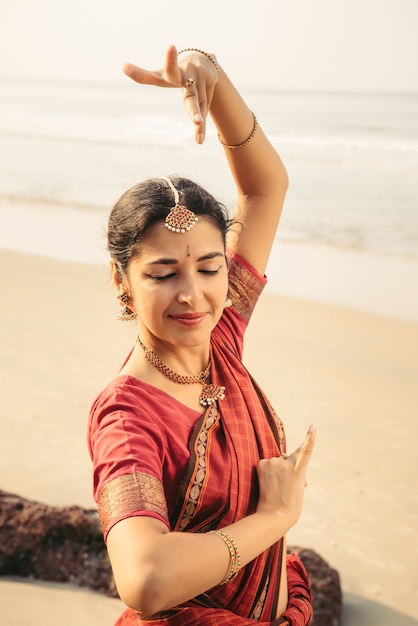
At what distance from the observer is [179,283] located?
182 cm

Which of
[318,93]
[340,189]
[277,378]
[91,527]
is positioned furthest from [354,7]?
[91,527]

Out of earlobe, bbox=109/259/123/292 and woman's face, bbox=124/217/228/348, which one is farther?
earlobe, bbox=109/259/123/292

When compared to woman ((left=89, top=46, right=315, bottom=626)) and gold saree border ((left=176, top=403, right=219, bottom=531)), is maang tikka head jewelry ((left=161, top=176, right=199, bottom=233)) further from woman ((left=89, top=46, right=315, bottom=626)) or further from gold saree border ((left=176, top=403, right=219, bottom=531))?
gold saree border ((left=176, top=403, right=219, bottom=531))

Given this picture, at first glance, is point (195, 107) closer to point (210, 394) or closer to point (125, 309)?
point (125, 309)

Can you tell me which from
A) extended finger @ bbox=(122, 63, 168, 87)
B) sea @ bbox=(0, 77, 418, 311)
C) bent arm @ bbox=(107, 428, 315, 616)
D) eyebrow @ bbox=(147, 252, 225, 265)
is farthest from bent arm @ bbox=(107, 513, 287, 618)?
sea @ bbox=(0, 77, 418, 311)

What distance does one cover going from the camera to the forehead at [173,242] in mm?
1825

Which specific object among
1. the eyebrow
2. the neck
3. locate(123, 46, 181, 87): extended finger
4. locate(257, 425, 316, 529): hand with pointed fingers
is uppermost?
locate(123, 46, 181, 87): extended finger

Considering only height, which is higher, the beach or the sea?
the sea

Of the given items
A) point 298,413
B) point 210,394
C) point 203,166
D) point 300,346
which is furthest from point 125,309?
point 203,166

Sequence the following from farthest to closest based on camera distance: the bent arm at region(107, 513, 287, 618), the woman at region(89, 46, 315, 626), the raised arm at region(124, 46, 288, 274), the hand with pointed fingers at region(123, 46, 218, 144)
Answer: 1. the raised arm at region(124, 46, 288, 274)
2. the hand with pointed fingers at region(123, 46, 218, 144)
3. the woman at region(89, 46, 315, 626)
4. the bent arm at region(107, 513, 287, 618)

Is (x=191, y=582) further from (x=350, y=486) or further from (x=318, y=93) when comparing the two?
(x=318, y=93)

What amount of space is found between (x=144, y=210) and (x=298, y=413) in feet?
12.7

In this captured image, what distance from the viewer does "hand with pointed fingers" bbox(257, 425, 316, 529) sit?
5.92 ft

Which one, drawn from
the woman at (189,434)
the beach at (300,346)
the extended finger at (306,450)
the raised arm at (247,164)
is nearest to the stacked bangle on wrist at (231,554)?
the woman at (189,434)
